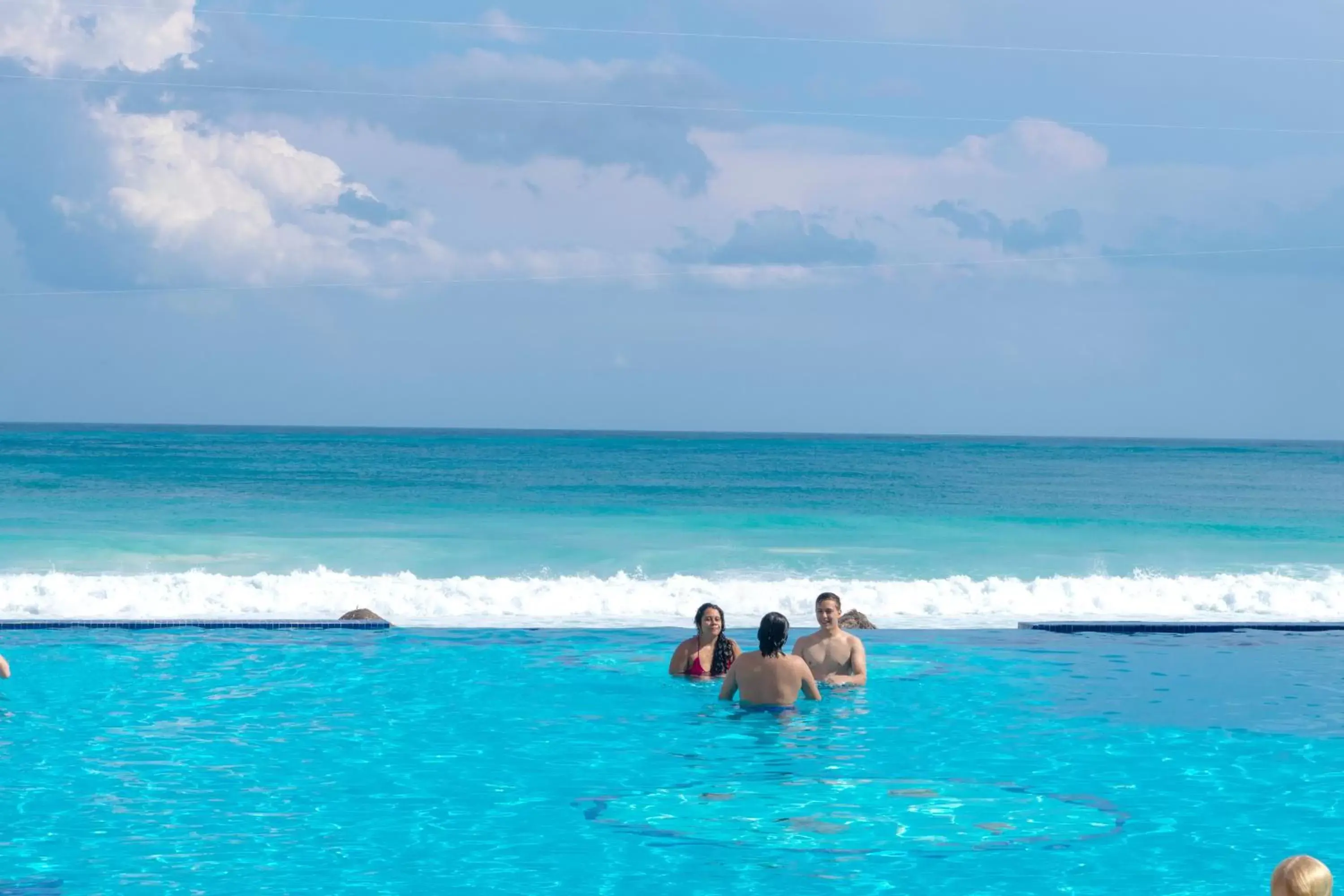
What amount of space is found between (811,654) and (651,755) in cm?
282

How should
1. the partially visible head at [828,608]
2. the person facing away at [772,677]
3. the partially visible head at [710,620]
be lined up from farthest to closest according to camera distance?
the partially visible head at [710,620] → the partially visible head at [828,608] → the person facing away at [772,677]

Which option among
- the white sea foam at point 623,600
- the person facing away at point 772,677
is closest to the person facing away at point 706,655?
the person facing away at point 772,677

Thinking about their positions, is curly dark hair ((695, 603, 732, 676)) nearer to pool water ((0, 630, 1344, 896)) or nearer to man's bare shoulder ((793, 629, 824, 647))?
pool water ((0, 630, 1344, 896))

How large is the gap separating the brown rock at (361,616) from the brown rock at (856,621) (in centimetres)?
546

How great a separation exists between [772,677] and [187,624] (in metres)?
7.87

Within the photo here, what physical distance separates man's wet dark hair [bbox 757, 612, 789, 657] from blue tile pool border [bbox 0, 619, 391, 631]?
6.39 meters

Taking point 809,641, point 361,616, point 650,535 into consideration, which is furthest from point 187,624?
point 650,535

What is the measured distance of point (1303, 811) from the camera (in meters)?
9.13

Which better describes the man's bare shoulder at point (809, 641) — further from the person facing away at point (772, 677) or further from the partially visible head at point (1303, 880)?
the partially visible head at point (1303, 880)

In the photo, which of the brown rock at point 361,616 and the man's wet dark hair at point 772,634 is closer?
the man's wet dark hair at point 772,634

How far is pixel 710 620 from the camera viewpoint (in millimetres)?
A: 12695

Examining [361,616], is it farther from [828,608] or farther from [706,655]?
[828,608]

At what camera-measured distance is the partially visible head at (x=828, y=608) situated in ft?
40.4

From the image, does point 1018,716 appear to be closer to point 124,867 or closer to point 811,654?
point 811,654
